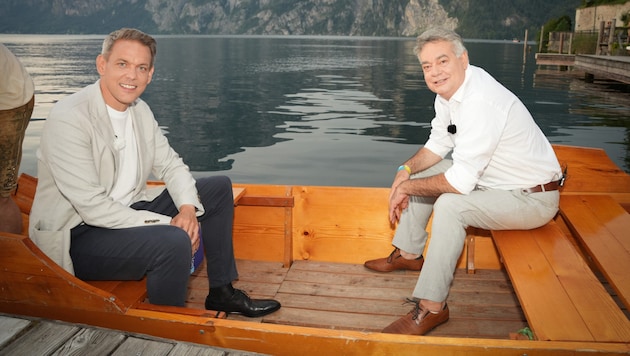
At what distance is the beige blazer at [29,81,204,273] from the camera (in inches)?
118

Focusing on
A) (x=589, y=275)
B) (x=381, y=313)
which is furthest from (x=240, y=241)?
(x=589, y=275)

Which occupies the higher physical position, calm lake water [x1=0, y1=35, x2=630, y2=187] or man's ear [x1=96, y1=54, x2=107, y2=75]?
man's ear [x1=96, y1=54, x2=107, y2=75]

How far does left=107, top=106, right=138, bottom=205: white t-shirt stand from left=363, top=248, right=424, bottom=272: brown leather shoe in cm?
211

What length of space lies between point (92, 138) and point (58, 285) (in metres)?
0.86

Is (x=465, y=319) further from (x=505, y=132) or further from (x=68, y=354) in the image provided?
(x=68, y=354)

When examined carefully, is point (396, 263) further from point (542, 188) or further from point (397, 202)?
point (542, 188)

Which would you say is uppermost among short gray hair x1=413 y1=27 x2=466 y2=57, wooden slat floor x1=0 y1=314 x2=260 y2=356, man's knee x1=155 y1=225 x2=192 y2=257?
short gray hair x1=413 y1=27 x2=466 y2=57

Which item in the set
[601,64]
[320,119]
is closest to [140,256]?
[320,119]

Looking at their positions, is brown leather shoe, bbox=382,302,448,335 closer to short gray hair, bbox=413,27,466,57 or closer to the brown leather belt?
the brown leather belt

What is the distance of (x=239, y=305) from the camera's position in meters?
3.73

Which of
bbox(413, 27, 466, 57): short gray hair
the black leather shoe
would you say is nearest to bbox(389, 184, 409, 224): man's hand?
bbox(413, 27, 466, 57): short gray hair

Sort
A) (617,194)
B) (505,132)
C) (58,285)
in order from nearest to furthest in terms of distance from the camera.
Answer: (58,285), (505,132), (617,194)

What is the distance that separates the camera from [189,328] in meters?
2.82

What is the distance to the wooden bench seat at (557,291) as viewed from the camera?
2660 mm
